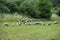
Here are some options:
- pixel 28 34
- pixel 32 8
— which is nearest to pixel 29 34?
pixel 28 34

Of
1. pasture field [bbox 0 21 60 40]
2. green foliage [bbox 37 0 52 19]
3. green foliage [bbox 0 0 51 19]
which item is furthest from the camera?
green foliage [bbox 0 0 51 19]

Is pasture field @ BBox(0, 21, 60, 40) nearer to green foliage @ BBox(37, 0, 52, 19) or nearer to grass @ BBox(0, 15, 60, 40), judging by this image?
grass @ BBox(0, 15, 60, 40)

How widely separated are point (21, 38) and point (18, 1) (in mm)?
27022

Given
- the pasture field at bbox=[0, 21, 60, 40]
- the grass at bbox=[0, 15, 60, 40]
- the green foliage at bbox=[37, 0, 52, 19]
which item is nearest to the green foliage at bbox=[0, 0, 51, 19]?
the green foliage at bbox=[37, 0, 52, 19]

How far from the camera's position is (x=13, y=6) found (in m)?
30.9

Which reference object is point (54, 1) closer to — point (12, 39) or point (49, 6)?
point (49, 6)

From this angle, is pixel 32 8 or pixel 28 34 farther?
pixel 32 8

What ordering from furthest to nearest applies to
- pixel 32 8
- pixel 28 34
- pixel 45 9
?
pixel 32 8 < pixel 45 9 < pixel 28 34

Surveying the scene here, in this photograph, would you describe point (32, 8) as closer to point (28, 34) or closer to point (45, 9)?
point (45, 9)

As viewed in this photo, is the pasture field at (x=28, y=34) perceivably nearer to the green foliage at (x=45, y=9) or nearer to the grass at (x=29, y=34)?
the grass at (x=29, y=34)

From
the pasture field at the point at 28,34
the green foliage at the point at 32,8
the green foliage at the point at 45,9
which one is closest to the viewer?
the pasture field at the point at 28,34

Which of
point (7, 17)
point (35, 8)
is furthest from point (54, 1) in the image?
point (7, 17)

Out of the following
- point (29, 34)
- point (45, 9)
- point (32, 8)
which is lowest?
point (32, 8)

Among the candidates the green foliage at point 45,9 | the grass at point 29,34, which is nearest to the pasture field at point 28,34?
the grass at point 29,34
